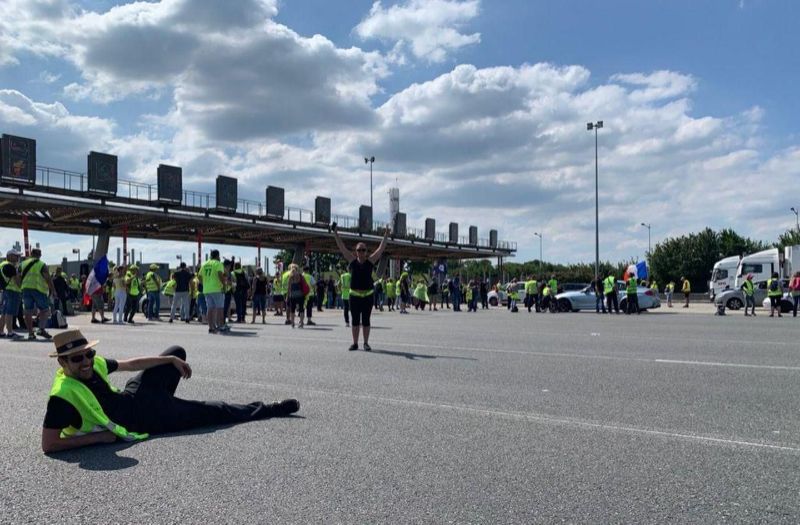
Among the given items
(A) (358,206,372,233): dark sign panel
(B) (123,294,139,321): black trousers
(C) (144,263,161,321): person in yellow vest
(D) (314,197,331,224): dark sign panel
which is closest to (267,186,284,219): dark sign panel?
(D) (314,197,331,224): dark sign panel

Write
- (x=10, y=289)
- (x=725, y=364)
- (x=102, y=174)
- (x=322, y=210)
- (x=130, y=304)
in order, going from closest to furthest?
(x=725, y=364), (x=10, y=289), (x=130, y=304), (x=102, y=174), (x=322, y=210)

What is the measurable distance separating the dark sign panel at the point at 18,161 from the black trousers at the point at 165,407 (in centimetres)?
4233

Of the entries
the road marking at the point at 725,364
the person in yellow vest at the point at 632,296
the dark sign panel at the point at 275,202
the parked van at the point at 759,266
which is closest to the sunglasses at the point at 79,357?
the road marking at the point at 725,364

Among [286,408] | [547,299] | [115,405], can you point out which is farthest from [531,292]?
[115,405]

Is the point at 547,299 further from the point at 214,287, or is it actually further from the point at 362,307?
the point at 362,307

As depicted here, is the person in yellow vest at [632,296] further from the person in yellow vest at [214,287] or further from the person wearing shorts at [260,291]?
the person in yellow vest at [214,287]

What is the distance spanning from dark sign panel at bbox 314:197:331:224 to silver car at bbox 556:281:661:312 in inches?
1469

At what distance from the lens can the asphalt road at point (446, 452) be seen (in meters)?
3.83

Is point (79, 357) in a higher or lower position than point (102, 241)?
lower

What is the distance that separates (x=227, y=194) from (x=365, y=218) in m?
22.3

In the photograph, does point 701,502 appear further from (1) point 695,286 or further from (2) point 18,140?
(1) point 695,286

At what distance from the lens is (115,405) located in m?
5.32

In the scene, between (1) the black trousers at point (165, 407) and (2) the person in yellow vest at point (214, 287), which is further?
(2) the person in yellow vest at point (214, 287)

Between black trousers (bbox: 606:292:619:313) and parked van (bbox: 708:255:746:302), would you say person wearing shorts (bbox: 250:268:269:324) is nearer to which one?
black trousers (bbox: 606:292:619:313)
